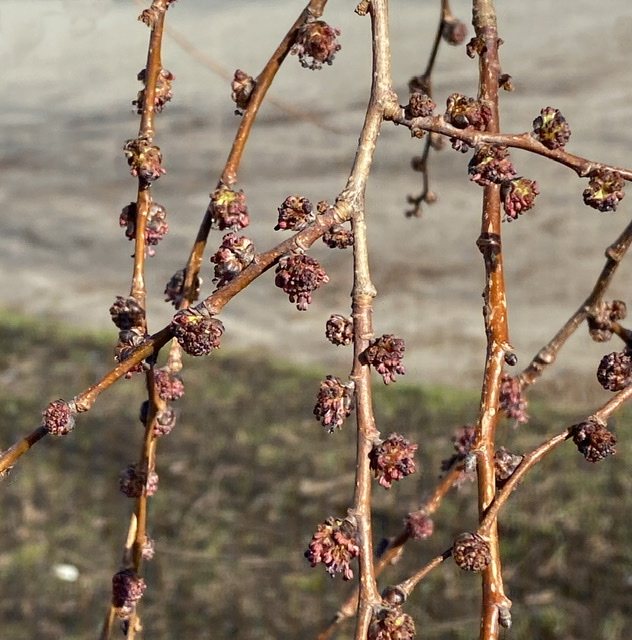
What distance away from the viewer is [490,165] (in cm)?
74

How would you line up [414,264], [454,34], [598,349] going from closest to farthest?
[454,34] → [598,349] → [414,264]

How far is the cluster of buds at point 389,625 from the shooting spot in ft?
2.08

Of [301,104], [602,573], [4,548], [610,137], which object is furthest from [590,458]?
[301,104]

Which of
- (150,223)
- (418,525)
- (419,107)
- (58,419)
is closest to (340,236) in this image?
(419,107)

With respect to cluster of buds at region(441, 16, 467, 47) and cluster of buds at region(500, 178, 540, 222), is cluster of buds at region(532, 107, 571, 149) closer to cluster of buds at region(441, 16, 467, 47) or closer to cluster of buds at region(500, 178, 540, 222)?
cluster of buds at region(500, 178, 540, 222)

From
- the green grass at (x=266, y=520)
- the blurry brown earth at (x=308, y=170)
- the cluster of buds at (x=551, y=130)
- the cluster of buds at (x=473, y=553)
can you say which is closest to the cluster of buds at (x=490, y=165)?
the cluster of buds at (x=551, y=130)

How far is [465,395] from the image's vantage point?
167 inches

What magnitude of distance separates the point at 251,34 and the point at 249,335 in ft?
16.2

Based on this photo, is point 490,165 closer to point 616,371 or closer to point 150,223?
point 616,371

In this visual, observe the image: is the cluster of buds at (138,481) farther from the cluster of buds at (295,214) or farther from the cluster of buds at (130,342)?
the cluster of buds at (295,214)

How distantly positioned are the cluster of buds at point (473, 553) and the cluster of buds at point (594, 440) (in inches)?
5.3

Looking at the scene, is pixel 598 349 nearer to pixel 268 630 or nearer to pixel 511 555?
pixel 511 555

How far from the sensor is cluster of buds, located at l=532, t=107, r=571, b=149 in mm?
737

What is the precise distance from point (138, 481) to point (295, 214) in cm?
37
